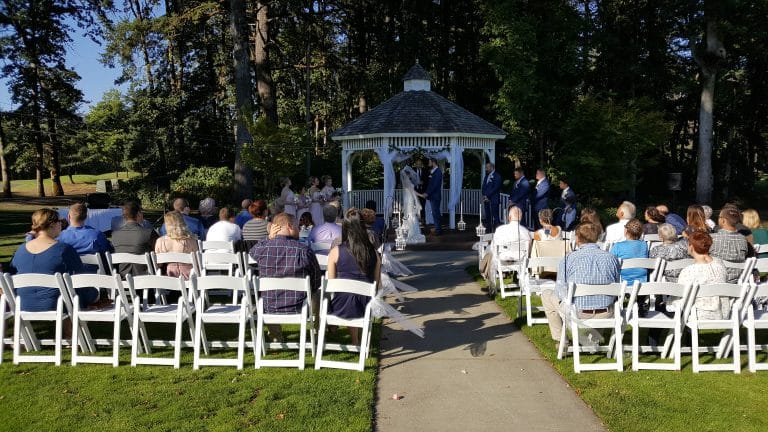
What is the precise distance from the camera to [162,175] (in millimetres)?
32031

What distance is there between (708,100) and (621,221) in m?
18.5

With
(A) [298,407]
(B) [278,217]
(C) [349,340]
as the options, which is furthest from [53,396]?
(C) [349,340]

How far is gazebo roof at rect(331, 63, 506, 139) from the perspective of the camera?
17172 mm

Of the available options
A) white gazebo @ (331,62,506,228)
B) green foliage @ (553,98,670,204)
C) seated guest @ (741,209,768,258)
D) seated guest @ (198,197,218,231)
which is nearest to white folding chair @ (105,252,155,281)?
seated guest @ (198,197,218,231)

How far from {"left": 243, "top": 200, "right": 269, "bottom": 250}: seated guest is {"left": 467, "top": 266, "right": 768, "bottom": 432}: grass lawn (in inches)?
187

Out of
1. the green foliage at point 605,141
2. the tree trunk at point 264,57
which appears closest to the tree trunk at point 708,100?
the green foliage at point 605,141

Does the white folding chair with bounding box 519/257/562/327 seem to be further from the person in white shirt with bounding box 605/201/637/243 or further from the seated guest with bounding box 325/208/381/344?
the seated guest with bounding box 325/208/381/344

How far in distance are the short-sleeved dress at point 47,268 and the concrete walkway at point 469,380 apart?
3.31m

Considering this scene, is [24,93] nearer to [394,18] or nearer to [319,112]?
[319,112]

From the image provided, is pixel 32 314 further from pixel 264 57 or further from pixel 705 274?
pixel 264 57

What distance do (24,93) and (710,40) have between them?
33800mm

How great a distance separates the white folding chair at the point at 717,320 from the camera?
573 cm

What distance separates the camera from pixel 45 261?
638 centimetres

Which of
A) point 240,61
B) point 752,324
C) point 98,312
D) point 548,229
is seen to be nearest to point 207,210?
point 98,312
